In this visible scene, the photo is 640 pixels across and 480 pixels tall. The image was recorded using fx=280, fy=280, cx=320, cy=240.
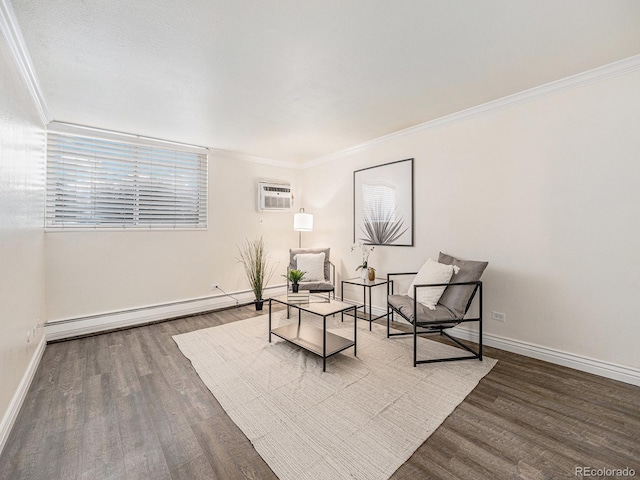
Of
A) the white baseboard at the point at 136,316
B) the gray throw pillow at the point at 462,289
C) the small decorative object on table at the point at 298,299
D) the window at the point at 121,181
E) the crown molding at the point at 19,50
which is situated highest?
the crown molding at the point at 19,50

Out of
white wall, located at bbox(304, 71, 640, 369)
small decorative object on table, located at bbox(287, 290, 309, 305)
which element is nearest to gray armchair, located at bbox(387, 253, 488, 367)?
white wall, located at bbox(304, 71, 640, 369)

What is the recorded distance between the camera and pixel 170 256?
4.12 meters

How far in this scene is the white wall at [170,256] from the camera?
3.39m

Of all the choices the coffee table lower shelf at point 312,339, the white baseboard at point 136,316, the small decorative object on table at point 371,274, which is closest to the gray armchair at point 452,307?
the coffee table lower shelf at point 312,339

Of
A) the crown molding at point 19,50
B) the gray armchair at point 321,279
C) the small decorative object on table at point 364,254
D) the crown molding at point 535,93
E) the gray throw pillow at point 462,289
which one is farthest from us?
the gray armchair at point 321,279

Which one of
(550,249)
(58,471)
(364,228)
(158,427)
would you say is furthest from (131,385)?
(550,249)

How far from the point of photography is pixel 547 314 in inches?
104

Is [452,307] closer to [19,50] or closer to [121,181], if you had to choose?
[19,50]

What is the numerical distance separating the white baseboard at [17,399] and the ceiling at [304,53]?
96.8 inches

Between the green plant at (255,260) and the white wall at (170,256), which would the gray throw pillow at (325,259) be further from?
the white wall at (170,256)

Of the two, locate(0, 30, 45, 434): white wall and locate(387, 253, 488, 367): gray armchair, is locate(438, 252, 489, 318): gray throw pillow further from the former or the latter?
locate(0, 30, 45, 434): white wall

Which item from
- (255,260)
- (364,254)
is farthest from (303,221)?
(364,254)

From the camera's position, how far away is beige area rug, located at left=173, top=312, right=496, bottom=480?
156 cm

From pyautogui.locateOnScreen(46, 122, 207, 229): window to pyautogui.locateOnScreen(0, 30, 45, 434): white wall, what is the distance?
1.71 feet
